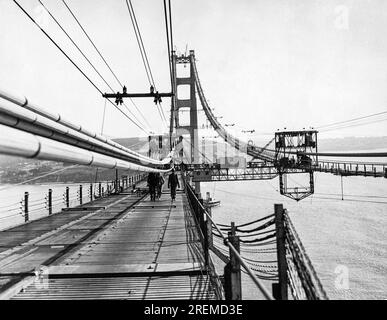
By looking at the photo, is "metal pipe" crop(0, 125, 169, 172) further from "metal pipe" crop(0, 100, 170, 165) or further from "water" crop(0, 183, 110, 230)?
"water" crop(0, 183, 110, 230)

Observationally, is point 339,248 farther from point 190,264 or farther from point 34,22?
point 34,22

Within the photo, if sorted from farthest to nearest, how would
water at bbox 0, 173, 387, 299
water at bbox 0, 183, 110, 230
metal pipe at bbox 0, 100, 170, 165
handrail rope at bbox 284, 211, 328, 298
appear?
water at bbox 0, 173, 387, 299 → water at bbox 0, 183, 110, 230 → metal pipe at bbox 0, 100, 170, 165 → handrail rope at bbox 284, 211, 328, 298

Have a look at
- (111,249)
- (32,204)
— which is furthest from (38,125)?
(32,204)

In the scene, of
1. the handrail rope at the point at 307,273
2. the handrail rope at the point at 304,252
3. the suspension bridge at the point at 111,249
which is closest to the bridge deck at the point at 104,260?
the suspension bridge at the point at 111,249

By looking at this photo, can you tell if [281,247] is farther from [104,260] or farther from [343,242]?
[343,242]

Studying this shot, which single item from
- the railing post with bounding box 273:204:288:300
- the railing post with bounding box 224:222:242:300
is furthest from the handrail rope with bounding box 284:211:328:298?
the railing post with bounding box 224:222:242:300

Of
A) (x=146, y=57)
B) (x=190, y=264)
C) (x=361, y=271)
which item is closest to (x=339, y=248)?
(x=361, y=271)

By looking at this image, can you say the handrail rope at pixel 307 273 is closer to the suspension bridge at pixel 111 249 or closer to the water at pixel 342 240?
the suspension bridge at pixel 111 249

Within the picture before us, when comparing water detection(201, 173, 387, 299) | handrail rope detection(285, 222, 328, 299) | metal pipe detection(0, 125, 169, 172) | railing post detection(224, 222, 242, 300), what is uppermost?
metal pipe detection(0, 125, 169, 172)
